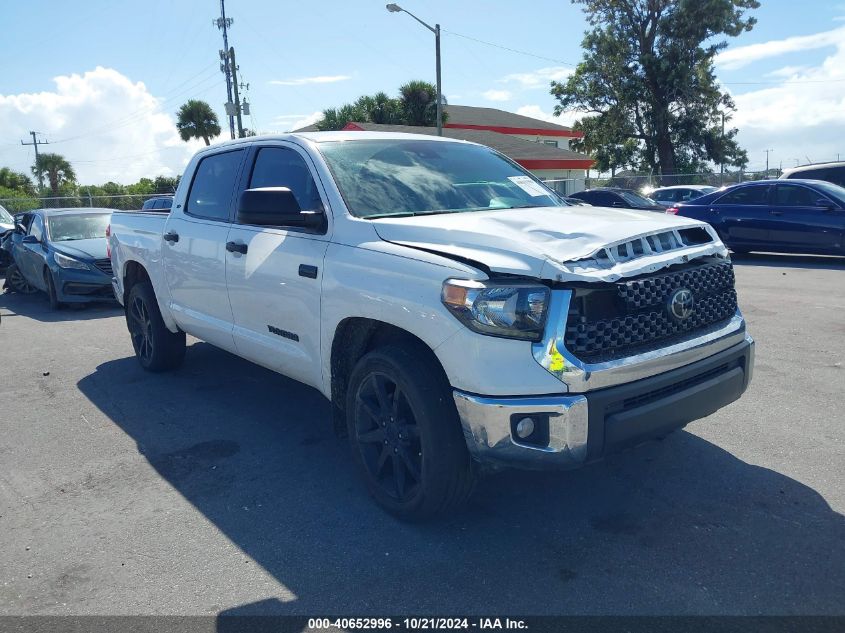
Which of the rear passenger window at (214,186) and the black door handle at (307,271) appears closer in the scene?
the black door handle at (307,271)

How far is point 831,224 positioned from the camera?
12820 mm

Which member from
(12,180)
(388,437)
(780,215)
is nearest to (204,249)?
(388,437)

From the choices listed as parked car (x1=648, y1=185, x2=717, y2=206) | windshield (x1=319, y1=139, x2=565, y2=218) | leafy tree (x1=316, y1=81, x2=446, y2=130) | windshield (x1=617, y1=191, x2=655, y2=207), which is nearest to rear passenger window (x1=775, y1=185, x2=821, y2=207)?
windshield (x1=617, y1=191, x2=655, y2=207)

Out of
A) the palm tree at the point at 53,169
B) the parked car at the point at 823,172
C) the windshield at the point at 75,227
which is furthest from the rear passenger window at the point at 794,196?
the palm tree at the point at 53,169

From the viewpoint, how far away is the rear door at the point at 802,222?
12828 mm

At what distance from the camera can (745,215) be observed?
14.2 m

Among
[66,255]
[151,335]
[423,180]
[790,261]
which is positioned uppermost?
[423,180]

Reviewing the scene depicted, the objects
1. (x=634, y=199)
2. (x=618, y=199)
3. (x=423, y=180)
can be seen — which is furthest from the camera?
(x=634, y=199)

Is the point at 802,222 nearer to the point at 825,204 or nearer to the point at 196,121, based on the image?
the point at 825,204

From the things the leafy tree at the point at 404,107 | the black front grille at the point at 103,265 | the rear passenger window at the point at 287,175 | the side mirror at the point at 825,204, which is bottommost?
the black front grille at the point at 103,265

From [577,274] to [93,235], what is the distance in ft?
34.9

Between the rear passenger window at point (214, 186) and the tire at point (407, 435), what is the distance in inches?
81.2

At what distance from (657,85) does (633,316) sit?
3611 cm

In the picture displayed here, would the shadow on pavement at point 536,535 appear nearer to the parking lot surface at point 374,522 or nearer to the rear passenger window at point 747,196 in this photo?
the parking lot surface at point 374,522
